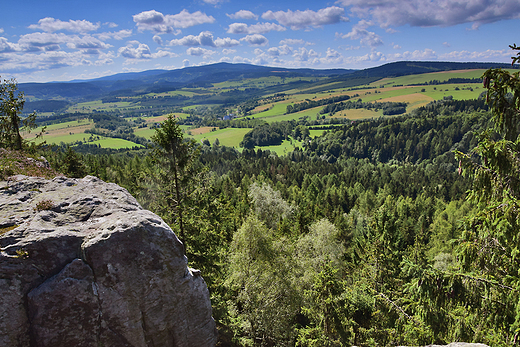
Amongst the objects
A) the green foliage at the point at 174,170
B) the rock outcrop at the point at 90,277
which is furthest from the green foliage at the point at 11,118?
the rock outcrop at the point at 90,277

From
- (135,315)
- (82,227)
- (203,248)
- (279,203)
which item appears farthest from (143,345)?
(279,203)

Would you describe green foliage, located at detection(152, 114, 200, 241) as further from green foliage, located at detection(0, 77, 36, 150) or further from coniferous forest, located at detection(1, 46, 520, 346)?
green foliage, located at detection(0, 77, 36, 150)

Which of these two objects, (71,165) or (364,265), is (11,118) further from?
(364,265)

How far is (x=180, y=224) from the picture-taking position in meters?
19.6

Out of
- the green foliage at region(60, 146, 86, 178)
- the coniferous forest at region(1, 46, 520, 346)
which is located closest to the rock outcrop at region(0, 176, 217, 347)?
the coniferous forest at region(1, 46, 520, 346)

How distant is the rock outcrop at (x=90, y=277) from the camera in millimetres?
8383

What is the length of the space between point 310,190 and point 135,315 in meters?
88.6

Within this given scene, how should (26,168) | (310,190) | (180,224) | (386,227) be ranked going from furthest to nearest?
(310,190)
(386,227)
(180,224)
(26,168)

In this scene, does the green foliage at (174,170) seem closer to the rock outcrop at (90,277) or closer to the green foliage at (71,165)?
the rock outcrop at (90,277)

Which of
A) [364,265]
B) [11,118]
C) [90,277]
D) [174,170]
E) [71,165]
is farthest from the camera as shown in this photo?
[71,165]

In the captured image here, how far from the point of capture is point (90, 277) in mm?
8953

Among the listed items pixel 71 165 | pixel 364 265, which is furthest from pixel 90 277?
pixel 71 165

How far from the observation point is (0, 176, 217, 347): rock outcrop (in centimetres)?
838

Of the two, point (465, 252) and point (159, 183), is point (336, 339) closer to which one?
point (465, 252)
